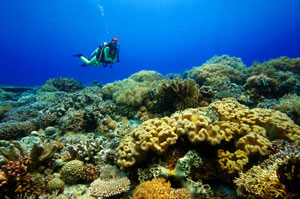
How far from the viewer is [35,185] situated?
3234 millimetres

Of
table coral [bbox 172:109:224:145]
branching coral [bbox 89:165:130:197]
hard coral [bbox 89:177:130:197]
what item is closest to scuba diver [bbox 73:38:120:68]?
branching coral [bbox 89:165:130:197]

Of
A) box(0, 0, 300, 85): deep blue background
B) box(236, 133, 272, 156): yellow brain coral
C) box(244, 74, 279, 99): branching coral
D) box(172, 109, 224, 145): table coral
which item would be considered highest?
box(0, 0, 300, 85): deep blue background

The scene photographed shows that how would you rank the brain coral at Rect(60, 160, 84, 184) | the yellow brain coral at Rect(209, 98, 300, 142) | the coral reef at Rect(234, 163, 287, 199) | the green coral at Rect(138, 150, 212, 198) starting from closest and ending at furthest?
1. the coral reef at Rect(234, 163, 287, 199)
2. the green coral at Rect(138, 150, 212, 198)
3. the yellow brain coral at Rect(209, 98, 300, 142)
4. the brain coral at Rect(60, 160, 84, 184)

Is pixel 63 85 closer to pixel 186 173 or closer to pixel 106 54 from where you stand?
pixel 106 54

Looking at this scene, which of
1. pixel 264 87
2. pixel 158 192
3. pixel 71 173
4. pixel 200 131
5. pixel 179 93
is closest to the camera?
pixel 158 192

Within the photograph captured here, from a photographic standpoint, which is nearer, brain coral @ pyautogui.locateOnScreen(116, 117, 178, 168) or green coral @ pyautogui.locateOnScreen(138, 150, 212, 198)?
green coral @ pyautogui.locateOnScreen(138, 150, 212, 198)

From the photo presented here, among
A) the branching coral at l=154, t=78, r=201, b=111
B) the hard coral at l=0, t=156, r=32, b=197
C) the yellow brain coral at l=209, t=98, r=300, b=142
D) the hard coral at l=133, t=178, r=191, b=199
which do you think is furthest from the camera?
the branching coral at l=154, t=78, r=201, b=111

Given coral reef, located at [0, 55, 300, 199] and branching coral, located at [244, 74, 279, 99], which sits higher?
branching coral, located at [244, 74, 279, 99]

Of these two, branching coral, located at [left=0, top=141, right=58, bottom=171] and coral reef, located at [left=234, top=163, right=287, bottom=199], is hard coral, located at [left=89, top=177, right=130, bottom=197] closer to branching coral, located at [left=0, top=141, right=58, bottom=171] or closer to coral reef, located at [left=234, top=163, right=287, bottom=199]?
branching coral, located at [left=0, top=141, right=58, bottom=171]

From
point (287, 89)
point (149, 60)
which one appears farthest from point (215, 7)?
point (287, 89)

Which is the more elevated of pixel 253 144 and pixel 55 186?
pixel 253 144

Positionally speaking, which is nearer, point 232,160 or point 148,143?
point 232,160

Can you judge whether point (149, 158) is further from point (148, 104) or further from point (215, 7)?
point (215, 7)

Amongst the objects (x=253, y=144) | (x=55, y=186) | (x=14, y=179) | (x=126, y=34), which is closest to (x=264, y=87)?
(x=253, y=144)
